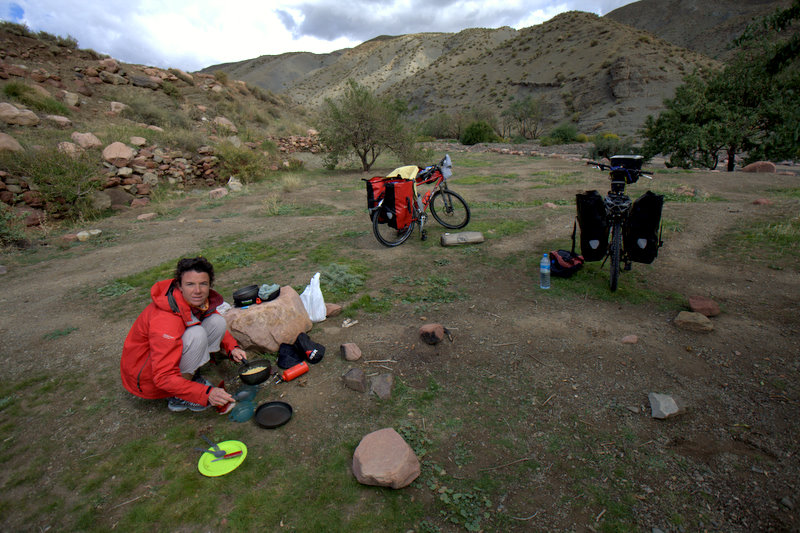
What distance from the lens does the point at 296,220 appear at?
8.51 m

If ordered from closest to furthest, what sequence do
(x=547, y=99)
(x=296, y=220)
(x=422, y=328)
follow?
1. (x=422, y=328)
2. (x=296, y=220)
3. (x=547, y=99)

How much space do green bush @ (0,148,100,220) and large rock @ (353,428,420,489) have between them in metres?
10.2

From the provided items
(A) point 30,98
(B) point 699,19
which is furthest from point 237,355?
(B) point 699,19

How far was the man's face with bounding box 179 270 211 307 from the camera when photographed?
276 cm

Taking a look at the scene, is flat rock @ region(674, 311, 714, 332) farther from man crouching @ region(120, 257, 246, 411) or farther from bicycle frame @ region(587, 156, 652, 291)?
man crouching @ region(120, 257, 246, 411)

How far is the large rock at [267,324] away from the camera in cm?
341

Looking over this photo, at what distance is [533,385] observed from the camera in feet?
9.59

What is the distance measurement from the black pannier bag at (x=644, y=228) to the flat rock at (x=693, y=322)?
737 mm

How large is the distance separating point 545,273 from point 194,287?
3.63 m

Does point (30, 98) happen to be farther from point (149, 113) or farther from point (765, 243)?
point (765, 243)

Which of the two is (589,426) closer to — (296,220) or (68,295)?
(68,295)

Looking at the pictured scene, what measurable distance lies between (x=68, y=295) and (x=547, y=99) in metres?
39.2

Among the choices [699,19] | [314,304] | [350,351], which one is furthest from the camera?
[699,19]

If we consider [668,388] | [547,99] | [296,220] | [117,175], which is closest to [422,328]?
[668,388]
